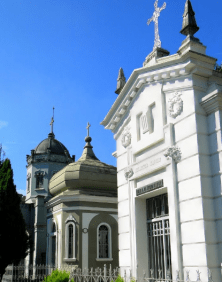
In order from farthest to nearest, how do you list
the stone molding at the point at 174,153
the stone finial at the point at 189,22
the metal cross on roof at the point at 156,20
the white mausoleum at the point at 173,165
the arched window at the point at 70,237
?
1. the arched window at the point at 70,237
2. the metal cross on roof at the point at 156,20
3. the stone finial at the point at 189,22
4. the stone molding at the point at 174,153
5. the white mausoleum at the point at 173,165

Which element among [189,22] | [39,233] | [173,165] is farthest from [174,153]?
[39,233]

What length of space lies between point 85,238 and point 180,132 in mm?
9659

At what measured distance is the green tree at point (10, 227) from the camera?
1730 cm

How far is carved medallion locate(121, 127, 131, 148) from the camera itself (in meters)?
10.6

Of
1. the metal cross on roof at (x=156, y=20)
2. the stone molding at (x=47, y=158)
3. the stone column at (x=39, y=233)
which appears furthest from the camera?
the stone molding at (x=47, y=158)

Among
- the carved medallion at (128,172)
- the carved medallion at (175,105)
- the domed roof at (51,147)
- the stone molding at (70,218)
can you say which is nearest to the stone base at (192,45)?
the carved medallion at (175,105)

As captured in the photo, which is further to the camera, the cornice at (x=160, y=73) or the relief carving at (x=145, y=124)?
the relief carving at (x=145, y=124)

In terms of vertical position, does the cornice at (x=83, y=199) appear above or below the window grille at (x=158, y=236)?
above

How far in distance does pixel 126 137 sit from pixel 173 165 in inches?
109

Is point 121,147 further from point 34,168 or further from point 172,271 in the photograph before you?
point 34,168

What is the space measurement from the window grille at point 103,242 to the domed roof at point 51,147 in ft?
65.7

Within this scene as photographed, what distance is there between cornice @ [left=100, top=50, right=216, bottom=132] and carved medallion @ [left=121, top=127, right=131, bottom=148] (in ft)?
2.17

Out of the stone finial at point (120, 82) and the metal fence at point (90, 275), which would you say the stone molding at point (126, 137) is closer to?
the stone finial at point (120, 82)

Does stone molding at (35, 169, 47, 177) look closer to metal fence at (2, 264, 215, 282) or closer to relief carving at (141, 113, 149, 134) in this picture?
metal fence at (2, 264, 215, 282)
